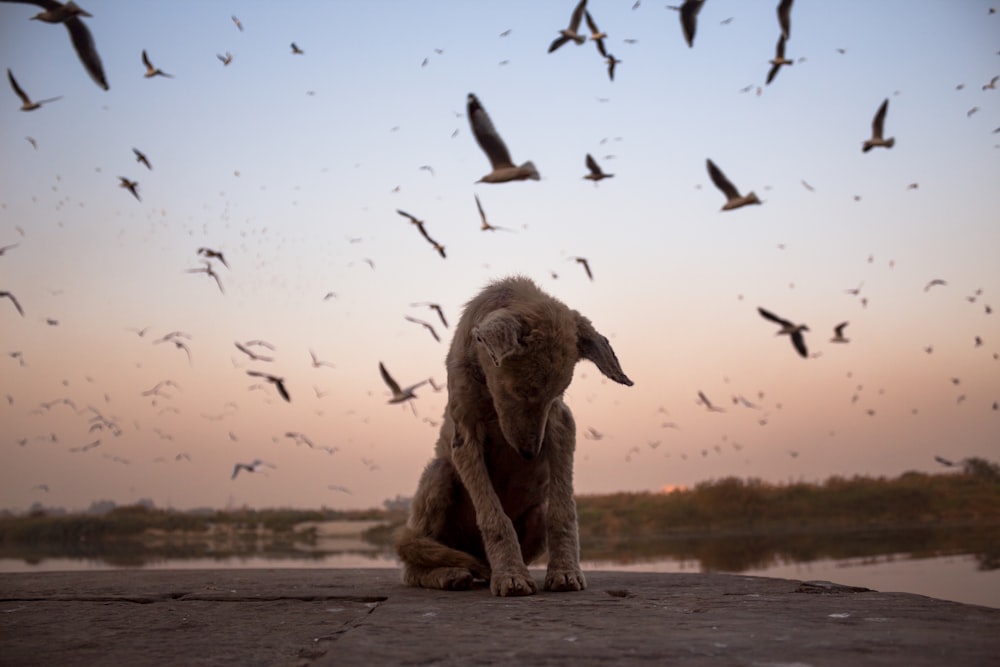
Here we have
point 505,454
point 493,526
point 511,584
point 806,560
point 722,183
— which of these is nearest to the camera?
point 511,584

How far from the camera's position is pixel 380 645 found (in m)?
2.54

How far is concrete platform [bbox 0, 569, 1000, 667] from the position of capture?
91.3 inches

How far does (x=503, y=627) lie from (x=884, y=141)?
12.7 m

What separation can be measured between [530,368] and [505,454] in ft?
2.74

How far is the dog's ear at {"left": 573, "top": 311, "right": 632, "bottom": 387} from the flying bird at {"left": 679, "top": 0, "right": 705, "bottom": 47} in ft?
24.3

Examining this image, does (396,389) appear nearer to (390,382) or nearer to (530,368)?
(390,382)

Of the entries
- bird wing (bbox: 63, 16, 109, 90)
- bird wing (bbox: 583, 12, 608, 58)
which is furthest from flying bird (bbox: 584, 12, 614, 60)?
bird wing (bbox: 63, 16, 109, 90)

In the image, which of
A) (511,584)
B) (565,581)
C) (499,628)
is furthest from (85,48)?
(499,628)

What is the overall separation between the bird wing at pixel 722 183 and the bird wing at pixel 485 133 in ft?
14.5

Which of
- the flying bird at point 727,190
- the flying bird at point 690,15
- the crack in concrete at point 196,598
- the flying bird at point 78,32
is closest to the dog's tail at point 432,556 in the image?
the crack in concrete at point 196,598

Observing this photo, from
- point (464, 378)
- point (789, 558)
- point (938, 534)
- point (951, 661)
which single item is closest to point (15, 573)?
point (464, 378)

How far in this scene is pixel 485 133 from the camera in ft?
23.8

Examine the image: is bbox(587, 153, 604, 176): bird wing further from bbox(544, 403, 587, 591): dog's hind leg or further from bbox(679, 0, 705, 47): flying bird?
bbox(544, 403, 587, 591): dog's hind leg

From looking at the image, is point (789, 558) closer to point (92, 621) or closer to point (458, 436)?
point (458, 436)
